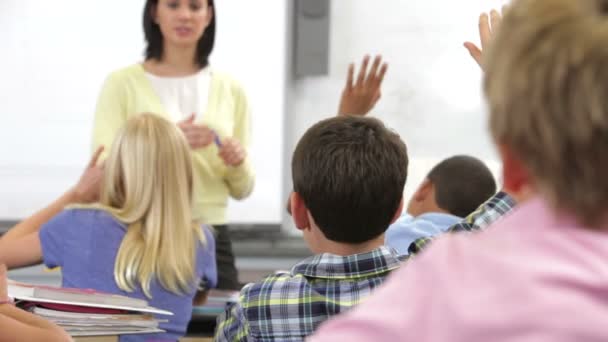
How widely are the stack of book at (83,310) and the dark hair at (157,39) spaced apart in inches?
71.7

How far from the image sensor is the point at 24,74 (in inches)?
177

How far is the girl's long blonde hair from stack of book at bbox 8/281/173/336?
0.77 metres

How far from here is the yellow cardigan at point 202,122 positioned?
3440 millimetres

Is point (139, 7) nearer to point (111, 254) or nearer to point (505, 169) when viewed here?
point (111, 254)

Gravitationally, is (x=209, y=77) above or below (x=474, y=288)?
below

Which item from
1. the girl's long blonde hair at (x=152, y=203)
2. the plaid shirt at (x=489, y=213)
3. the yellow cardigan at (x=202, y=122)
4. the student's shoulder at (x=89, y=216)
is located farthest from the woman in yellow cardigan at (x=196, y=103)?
the plaid shirt at (x=489, y=213)

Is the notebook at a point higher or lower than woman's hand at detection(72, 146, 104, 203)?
higher

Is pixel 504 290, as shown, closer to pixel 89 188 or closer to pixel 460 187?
pixel 460 187

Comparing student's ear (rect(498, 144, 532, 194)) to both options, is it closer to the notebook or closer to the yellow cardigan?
the notebook

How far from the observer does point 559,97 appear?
700 millimetres

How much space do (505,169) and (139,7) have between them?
12.5ft

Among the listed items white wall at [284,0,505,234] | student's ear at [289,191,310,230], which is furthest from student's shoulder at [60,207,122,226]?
white wall at [284,0,505,234]

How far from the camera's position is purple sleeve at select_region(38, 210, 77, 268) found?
2.77m

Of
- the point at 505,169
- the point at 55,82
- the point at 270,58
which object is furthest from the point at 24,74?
the point at 505,169
